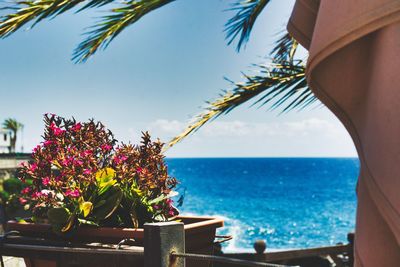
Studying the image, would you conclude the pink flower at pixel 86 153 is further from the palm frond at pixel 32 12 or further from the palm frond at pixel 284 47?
the palm frond at pixel 284 47

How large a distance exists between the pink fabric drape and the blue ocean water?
114ft

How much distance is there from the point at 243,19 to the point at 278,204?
5885cm

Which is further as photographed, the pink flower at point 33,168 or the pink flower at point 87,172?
the pink flower at point 33,168

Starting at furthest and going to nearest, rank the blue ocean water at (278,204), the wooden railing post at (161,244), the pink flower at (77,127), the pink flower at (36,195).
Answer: the blue ocean water at (278,204) < the pink flower at (77,127) < the pink flower at (36,195) < the wooden railing post at (161,244)

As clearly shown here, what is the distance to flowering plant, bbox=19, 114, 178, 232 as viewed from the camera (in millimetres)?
1973

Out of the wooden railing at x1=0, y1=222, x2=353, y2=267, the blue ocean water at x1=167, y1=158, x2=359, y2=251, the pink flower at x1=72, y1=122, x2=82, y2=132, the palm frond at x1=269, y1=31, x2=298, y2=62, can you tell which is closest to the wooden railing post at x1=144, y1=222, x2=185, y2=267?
the wooden railing at x1=0, y1=222, x2=353, y2=267

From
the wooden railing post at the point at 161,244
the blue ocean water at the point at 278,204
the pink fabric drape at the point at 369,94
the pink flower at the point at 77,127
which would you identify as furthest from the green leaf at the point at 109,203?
the blue ocean water at the point at 278,204

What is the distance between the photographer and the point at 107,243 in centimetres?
190

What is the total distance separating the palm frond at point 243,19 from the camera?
16.2ft

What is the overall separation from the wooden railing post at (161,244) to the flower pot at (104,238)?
86 millimetres

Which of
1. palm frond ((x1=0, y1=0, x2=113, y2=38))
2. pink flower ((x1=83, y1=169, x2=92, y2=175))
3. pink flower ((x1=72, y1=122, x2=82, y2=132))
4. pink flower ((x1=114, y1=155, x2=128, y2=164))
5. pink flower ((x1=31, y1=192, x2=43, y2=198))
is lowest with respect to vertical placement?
pink flower ((x1=31, y1=192, x2=43, y2=198))

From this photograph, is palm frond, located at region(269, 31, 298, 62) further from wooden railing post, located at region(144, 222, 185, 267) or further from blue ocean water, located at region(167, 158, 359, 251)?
blue ocean water, located at region(167, 158, 359, 251)

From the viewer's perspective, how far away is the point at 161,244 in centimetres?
175

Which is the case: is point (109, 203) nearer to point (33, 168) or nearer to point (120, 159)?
point (120, 159)
